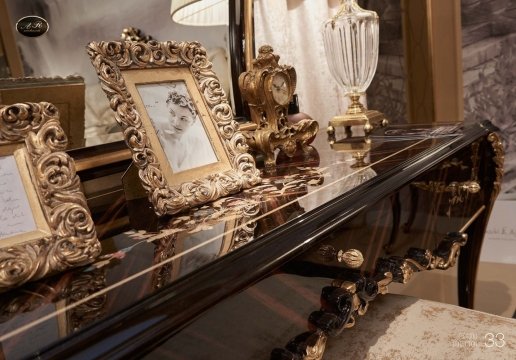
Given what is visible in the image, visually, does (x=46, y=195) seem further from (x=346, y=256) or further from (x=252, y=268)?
(x=346, y=256)

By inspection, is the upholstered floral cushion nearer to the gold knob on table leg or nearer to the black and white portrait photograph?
the gold knob on table leg

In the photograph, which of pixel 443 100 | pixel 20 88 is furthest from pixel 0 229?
pixel 443 100

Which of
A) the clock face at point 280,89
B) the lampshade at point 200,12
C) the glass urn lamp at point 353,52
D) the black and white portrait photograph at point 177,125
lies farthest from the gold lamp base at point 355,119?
the black and white portrait photograph at point 177,125

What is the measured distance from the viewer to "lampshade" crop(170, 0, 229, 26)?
3.30ft

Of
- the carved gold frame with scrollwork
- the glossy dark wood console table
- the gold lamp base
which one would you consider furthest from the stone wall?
the carved gold frame with scrollwork

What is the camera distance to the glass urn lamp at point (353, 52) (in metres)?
1.08

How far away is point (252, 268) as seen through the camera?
44 centimetres

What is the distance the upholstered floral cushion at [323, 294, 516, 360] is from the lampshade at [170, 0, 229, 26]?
725 mm

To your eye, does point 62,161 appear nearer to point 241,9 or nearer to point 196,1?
point 196,1

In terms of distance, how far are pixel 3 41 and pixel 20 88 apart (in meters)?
0.08

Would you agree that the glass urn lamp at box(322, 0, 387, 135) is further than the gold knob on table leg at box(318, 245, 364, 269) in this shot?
Yes

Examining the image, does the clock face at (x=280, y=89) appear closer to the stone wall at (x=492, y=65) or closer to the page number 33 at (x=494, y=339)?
the page number 33 at (x=494, y=339)

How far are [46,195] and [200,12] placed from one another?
2.40 ft

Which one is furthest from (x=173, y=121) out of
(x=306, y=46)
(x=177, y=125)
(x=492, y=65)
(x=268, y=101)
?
(x=492, y=65)
